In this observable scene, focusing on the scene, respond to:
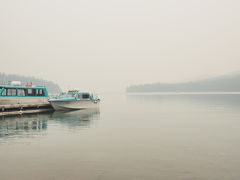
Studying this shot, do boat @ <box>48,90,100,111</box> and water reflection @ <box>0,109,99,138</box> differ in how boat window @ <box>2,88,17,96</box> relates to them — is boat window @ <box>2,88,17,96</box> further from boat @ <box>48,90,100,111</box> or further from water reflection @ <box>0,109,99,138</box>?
water reflection @ <box>0,109,99,138</box>

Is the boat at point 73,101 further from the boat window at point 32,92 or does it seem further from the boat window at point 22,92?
the boat window at point 22,92

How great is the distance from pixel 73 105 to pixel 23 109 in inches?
341

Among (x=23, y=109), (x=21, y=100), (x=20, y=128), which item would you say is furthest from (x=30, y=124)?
(x=21, y=100)

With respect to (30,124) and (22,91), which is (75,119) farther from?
(22,91)

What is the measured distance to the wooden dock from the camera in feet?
105

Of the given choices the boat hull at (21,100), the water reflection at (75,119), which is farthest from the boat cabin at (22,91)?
the water reflection at (75,119)

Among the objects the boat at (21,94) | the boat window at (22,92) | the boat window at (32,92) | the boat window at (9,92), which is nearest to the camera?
the boat at (21,94)

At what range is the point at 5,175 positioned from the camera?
9039 millimetres

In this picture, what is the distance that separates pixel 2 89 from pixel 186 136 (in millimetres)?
27503

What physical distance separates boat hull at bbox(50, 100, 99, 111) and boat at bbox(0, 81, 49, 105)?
8.21 feet

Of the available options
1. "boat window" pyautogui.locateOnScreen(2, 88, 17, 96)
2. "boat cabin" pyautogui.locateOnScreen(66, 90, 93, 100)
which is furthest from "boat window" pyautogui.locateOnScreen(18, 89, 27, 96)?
"boat cabin" pyautogui.locateOnScreen(66, 90, 93, 100)

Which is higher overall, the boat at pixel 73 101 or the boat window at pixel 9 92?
the boat window at pixel 9 92

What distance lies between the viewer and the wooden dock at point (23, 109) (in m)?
31.9

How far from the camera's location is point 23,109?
34750 millimetres
